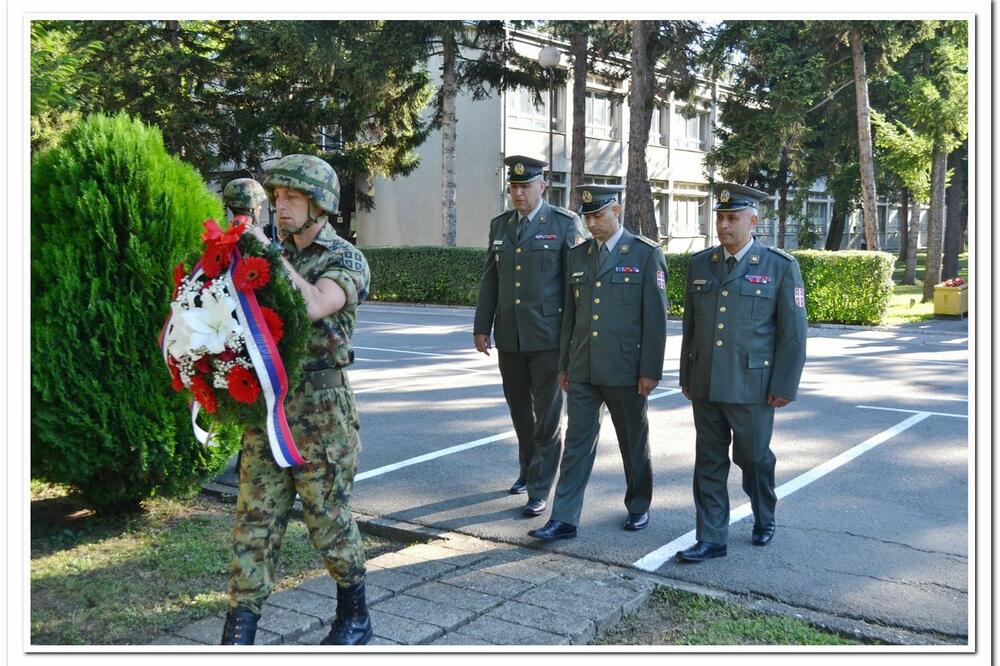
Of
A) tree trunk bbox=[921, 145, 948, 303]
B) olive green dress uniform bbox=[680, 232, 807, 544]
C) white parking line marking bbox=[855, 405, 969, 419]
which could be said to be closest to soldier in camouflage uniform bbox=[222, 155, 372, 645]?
olive green dress uniform bbox=[680, 232, 807, 544]

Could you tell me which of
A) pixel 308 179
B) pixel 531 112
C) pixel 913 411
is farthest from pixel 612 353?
pixel 531 112

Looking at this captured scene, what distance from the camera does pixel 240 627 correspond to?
3.75m

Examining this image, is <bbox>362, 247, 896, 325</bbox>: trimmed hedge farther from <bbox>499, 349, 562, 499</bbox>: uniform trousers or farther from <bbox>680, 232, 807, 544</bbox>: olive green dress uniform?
<bbox>680, 232, 807, 544</bbox>: olive green dress uniform

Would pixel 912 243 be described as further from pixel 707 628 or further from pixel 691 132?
pixel 707 628

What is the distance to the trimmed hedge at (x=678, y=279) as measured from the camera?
1916 cm

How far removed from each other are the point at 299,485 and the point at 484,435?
4.79 metres

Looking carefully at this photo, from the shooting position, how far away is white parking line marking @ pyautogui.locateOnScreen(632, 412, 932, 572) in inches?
206

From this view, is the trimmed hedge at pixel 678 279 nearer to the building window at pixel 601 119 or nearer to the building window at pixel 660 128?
the building window at pixel 601 119

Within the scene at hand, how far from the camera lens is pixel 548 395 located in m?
6.30

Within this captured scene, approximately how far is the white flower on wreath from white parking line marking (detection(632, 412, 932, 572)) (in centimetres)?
267

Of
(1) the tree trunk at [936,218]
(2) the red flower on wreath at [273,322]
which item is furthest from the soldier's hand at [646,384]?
(1) the tree trunk at [936,218]
